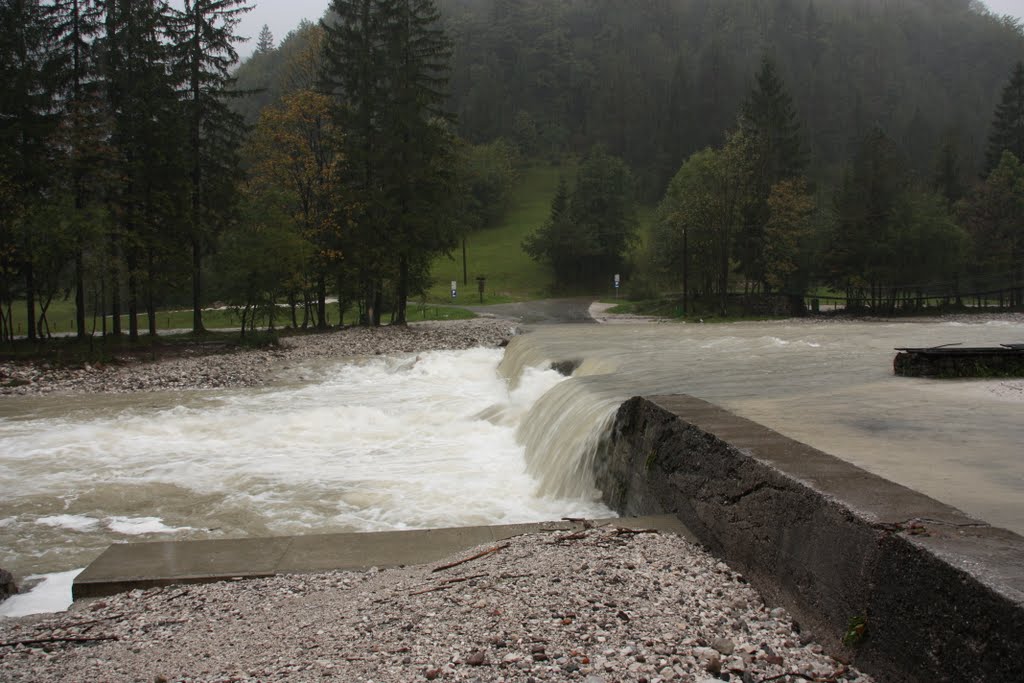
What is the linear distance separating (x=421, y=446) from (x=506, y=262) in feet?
233

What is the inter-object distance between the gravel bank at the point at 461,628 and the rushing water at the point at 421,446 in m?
2.13

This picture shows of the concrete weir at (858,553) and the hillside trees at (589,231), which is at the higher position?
the hillside trees at (589,231)

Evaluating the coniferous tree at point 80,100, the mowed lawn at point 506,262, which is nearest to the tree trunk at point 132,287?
the coniferous tree at point 80,100

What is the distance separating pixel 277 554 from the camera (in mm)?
6199

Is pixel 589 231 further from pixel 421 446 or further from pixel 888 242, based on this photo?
pixel 421 446

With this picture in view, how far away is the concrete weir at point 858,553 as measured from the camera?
312cm

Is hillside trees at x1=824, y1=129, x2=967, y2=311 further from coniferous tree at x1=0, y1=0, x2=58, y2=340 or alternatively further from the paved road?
coniferous tree at x1=0, y1=0, x2=58, y2=340

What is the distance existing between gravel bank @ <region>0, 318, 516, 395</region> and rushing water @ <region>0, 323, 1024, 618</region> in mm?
1484

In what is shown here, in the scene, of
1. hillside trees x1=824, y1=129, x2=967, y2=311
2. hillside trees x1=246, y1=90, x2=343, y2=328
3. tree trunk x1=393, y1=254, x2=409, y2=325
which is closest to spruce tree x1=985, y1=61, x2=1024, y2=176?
hillside trees x1=824, y1=129, x2=967, y2=311

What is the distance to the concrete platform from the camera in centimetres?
571

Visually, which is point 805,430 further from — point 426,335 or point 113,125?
point 113,125

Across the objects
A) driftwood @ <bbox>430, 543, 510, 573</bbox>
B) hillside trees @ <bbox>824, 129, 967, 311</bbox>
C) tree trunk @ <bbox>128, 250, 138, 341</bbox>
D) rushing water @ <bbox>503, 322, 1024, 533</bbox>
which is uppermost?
hillside trees @ <bbox>824, 129, 967, 311</bbox>

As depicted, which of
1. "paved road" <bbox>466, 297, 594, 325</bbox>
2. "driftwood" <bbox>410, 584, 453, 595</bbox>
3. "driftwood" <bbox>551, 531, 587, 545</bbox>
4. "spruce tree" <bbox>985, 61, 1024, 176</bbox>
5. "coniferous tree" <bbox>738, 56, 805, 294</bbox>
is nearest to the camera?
"driftwood" <bbox>410, 584, 453, 595</bbox>

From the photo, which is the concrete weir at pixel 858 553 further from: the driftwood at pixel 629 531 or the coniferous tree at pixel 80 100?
the coniferous tree at pixel 80 100
